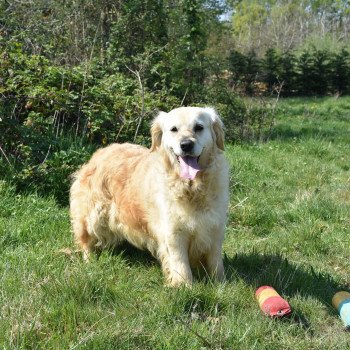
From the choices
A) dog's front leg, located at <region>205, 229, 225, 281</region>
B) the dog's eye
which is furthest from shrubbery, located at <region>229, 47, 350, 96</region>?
dog's front leg, located at <region>205, 229, 225, 281</region>

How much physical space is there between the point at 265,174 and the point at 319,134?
4033 mm

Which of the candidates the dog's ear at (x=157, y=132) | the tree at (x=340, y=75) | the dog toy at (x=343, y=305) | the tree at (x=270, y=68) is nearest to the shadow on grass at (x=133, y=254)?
the dog's ear at (x=157, y=132)

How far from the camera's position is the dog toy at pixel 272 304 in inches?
121

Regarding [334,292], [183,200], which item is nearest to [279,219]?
[334,292]

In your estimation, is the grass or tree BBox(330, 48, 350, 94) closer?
the grass

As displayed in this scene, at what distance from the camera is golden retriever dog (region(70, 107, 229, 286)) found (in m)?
3.60

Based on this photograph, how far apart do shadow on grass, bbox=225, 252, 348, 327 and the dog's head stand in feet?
3.09

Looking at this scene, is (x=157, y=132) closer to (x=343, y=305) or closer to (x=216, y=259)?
(x=216, y=259)

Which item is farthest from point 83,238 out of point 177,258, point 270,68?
point 270,68

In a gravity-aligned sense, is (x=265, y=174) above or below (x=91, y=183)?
below

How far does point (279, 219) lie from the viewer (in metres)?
5.32

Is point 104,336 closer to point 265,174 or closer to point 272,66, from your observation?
point 265,174

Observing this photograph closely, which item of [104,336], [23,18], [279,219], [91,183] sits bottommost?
[279,219]

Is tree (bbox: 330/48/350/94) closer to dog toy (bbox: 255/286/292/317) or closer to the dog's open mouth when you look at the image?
the dog's open mouth
